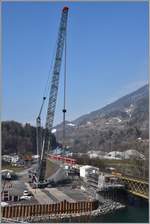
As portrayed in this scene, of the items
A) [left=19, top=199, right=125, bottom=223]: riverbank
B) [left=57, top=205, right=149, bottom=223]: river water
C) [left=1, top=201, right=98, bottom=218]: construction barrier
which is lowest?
[left=57, top=205, right=149, bottom=223]: river water

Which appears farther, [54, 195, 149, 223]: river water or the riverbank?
[54, 195, 149, 223]: river water

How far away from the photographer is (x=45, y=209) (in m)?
6.27

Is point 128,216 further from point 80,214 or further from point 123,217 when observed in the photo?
point 80,214

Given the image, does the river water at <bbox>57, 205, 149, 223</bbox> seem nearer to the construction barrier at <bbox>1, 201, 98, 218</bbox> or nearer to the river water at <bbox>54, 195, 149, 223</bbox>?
the river water at <bbox>54, 195, 149, 223</bbox>

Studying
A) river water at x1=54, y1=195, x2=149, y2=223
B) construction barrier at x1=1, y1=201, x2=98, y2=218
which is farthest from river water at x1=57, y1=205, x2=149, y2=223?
construction barrier at x1=1, y1=201, x2=98, y2=218

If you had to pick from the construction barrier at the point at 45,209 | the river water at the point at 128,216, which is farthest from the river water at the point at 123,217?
the construction barrier at the point at 45,209

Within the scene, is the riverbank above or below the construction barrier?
below

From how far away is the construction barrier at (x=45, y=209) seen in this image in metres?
6.07

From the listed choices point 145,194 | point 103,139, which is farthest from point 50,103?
point 103,139

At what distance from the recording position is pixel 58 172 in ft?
35.6

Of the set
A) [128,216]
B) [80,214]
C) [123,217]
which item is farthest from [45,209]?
[128,216]

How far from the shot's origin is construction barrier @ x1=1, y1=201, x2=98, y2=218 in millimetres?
6066

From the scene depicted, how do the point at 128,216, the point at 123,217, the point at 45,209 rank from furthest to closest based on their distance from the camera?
the point at 128,216, the point at 123,217, the point at 45,209

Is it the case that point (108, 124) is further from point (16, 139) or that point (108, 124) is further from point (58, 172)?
point (58, 172)
